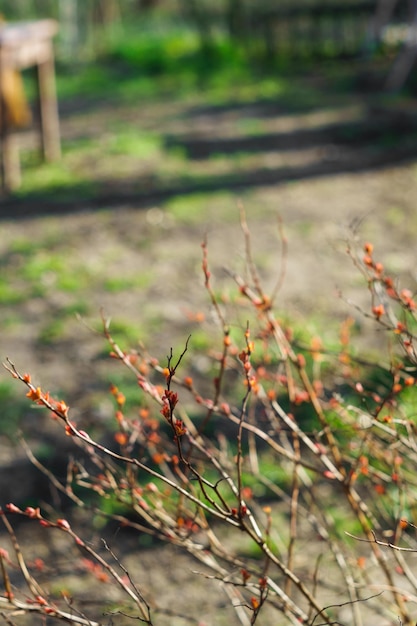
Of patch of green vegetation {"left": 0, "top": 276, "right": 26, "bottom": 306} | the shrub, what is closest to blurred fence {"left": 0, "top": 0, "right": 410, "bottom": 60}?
patch of green vegetation {"left": 0, "top": 276, "right": 26, "bottom": 306}

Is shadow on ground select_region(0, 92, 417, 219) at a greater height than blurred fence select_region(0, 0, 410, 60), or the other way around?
blurred fence select_region(0, 0, 410, 60)

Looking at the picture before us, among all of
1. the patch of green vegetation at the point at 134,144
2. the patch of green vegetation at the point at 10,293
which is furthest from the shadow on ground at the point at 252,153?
the patch of green vegetation at the point at 10,293

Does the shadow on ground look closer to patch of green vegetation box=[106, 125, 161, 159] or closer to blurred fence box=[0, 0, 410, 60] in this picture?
patch of green vegetation box=[106, 125, 161, 159]

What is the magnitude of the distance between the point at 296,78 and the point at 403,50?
1.90 m

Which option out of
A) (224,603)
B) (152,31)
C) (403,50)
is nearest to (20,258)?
(224,603)

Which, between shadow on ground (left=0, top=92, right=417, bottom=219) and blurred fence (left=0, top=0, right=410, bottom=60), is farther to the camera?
blurred fence (left=0, top=0, right=410, bottom=60)

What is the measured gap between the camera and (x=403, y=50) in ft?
37.6

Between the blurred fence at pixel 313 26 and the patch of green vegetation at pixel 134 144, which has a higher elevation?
the blurred fence at pixel 313 26

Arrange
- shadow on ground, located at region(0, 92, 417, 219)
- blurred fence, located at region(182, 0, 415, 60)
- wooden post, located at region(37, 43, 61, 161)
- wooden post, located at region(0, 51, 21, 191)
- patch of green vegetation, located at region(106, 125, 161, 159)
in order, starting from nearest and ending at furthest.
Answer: wooden post, located at region(0, 51, 21, 191) → shadow on ground, located at region(0, 92, 417, 219) → wooden post, located at region(37, 43, 61, 161) → patch of green vegetation, located at region(106, 125, 161, 159) → blurred fence, located at region(182, 0, 415, 60)

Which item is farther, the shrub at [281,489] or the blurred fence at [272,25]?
the blurred fence at [272,25]

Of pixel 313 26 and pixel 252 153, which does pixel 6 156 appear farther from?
pixel 313 26

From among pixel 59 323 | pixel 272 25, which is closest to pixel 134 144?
pixel 59 323

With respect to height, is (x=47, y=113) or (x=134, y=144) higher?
(x=47, y=113)

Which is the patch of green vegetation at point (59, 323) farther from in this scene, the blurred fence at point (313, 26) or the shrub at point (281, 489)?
the blurred fence at point (313, 26)
